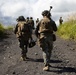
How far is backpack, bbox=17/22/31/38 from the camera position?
15898 mm

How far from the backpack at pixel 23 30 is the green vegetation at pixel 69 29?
973 cm

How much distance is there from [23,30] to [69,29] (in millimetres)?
12647

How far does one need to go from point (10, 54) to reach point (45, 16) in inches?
215

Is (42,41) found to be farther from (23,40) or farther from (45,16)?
(23,40)

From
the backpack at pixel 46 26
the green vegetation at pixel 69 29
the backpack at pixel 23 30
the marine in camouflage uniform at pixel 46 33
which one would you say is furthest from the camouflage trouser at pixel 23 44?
the green vegetation at pixel 69 29

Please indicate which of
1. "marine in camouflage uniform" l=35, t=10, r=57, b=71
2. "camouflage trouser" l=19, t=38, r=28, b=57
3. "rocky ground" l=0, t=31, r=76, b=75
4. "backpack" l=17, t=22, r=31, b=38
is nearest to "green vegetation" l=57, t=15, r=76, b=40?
"rocky ground" l=0, t=31, r=76, b=75

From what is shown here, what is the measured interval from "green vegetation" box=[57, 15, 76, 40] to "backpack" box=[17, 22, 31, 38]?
9727mm

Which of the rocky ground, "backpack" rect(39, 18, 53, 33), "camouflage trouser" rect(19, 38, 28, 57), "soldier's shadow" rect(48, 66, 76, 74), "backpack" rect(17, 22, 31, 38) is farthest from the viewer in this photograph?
"camouflage trouser" rect(19, 38, 28, 57)

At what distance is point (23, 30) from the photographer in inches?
629

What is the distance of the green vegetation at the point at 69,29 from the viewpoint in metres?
26.3

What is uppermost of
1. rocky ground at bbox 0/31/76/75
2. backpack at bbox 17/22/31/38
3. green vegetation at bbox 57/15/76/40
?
backpack at bbox 17/22/31/38

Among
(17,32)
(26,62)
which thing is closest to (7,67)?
(26,62)

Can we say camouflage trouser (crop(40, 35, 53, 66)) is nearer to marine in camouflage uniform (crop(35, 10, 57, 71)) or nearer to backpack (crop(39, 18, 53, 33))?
marine in camouflage uniform (crop(35, 10, 57, 71))

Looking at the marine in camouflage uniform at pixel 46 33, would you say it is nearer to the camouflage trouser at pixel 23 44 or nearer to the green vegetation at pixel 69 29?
the camouflage trouser at pixel 23 44
